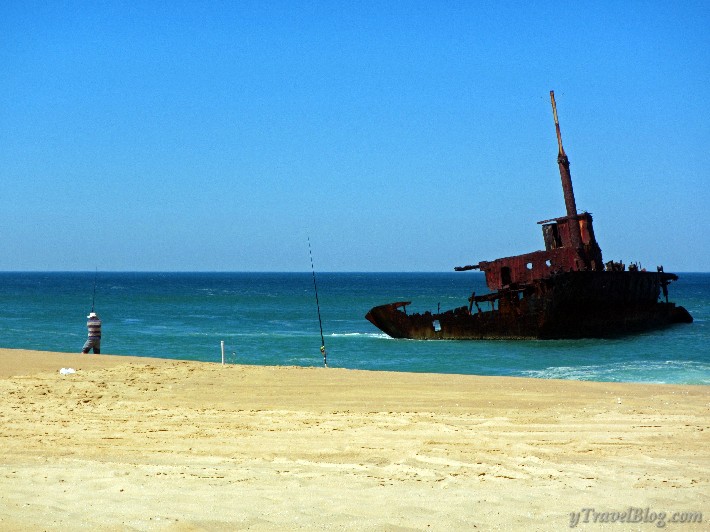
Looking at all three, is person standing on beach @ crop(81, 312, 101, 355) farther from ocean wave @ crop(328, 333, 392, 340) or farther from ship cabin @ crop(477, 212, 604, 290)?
ocean wave @ crop(328, 333, 392, 340)

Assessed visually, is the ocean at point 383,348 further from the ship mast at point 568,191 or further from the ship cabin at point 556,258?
the ship mast at point 568,191

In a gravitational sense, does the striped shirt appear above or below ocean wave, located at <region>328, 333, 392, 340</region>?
above

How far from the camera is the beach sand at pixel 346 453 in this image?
5.58m

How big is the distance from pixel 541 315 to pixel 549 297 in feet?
2.36

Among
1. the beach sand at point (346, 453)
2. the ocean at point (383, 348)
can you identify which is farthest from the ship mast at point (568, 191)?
the beach sand at point (346, 453)

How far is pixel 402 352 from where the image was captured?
2883 centimetres

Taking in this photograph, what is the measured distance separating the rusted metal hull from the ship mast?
1591mm

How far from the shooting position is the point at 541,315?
30203 mm

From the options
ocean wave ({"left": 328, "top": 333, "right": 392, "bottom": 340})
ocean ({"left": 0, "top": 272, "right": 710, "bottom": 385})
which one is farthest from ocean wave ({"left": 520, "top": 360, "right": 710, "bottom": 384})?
ocean wave ({"left": 328, "top": 333, "right": 392, "bottom": 340})

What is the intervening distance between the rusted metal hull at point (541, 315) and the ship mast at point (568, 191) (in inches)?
62.6

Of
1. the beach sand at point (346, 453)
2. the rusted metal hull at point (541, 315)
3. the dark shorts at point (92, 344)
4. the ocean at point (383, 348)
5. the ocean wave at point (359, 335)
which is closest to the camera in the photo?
the beach sand at point (346, 453)

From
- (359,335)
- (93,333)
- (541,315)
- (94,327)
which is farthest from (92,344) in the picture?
(359,335)

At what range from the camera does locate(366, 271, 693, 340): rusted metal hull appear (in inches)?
1188

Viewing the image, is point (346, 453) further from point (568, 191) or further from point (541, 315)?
point (568, 191)
